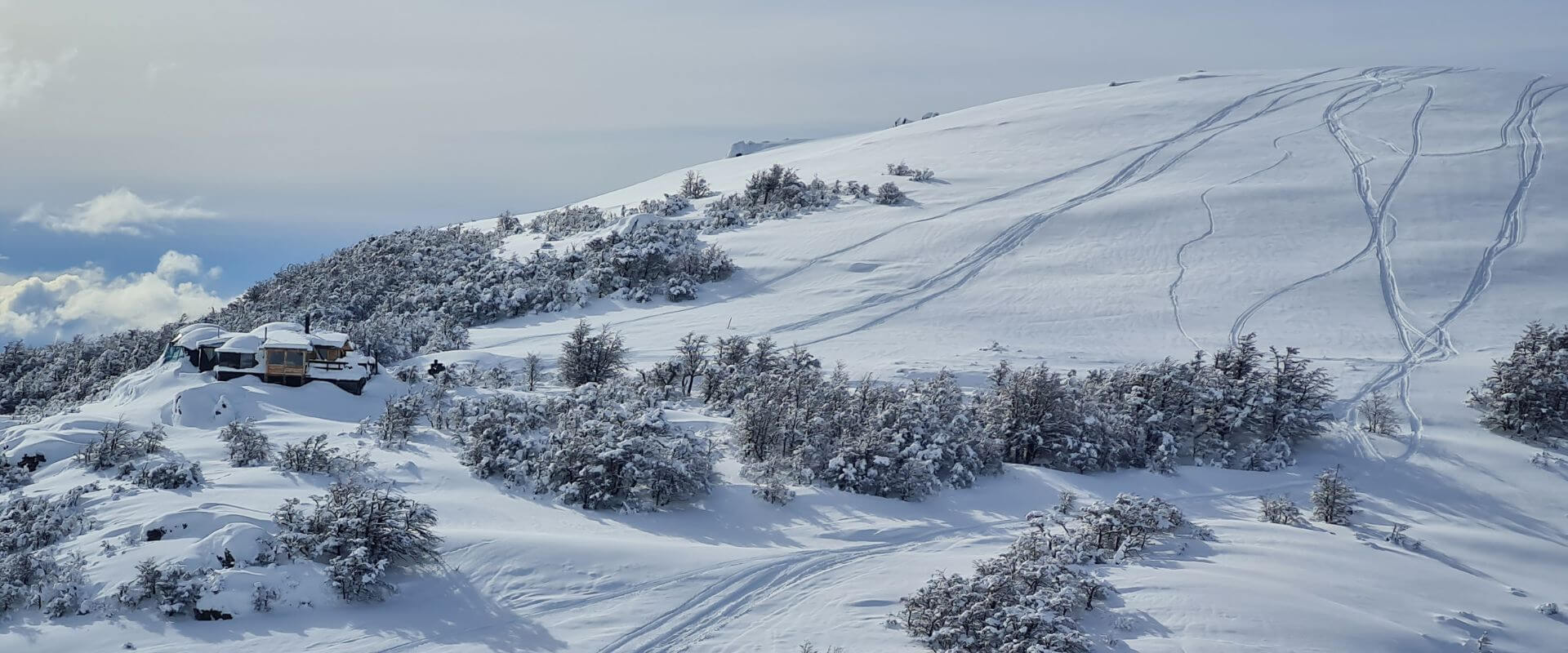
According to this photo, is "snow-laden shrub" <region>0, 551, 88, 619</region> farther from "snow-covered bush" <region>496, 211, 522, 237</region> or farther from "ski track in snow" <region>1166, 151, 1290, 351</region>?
"snow-covered bush" <region>496, 211, 522, 237</region>

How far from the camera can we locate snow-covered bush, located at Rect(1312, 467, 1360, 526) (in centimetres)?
1608

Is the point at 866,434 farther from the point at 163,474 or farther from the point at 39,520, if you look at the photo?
the point at 39,520

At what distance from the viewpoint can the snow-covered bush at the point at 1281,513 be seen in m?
15.8

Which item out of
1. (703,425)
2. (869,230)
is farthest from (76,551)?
(869,230)

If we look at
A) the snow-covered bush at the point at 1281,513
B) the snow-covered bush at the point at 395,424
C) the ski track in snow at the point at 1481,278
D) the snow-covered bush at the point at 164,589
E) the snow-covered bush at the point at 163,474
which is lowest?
the snow-covered bush at the point at 164,589

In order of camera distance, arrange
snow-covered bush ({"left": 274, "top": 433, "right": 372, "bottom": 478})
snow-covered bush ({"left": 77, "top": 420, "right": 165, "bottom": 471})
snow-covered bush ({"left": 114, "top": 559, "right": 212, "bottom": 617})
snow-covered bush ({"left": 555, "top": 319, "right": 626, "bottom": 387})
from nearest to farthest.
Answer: snow-covered bush ({"left": 114, "top": 559, "right": 212, "bottom": 617}) → snow-covered bush ({"left": 274, "top": 433, "right": 372, "bottom": 478}) → snow-covered bush ({"left": 77, "top": 420, "right": 165, "bottom": 471}) → snow-covered bush ({"left": 555, "top": 319, "right": 626, "bottom": 387})

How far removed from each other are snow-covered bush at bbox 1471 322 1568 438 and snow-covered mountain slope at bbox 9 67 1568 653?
2.26 ft

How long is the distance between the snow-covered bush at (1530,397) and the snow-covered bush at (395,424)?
22831 mm

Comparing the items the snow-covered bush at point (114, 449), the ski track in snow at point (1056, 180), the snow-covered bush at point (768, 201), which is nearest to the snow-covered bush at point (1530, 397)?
the ski track in snow at point (1056, 180)

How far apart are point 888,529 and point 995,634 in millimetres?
4206

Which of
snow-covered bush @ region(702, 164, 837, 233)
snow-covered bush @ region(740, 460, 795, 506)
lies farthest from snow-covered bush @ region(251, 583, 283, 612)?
snow-covered bush @ region(702, 164, 837, 233)

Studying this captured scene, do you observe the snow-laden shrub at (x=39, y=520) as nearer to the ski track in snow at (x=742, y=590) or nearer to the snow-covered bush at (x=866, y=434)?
the ski track in snow at (x=742, y=590)

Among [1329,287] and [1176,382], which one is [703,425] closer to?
[1176,382]

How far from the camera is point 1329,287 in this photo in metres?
30.2
